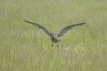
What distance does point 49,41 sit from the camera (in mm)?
7594

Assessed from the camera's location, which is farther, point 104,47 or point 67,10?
point 67,10

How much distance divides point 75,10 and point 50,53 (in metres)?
6.96

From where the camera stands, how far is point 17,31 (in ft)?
28.3

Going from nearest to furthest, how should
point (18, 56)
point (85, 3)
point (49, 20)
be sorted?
point (18, 56)
point (49, 20)
point (85, 3)

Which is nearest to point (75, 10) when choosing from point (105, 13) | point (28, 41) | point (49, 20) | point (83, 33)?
point (105, 13)

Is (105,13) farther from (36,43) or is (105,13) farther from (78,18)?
(36,43)

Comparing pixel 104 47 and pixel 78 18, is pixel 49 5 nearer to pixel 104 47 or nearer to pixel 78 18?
pixel 78 18

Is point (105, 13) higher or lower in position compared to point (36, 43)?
higher

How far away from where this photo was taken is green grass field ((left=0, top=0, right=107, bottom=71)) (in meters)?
5.78

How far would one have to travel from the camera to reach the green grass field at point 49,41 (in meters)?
5.78

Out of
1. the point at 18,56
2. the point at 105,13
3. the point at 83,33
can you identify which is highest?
the point at 105,13

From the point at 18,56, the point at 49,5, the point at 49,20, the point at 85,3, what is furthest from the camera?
the point at 85,3

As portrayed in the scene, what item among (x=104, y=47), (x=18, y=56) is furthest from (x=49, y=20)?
(x=18, y=56)

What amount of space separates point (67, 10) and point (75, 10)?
0.39 metres
